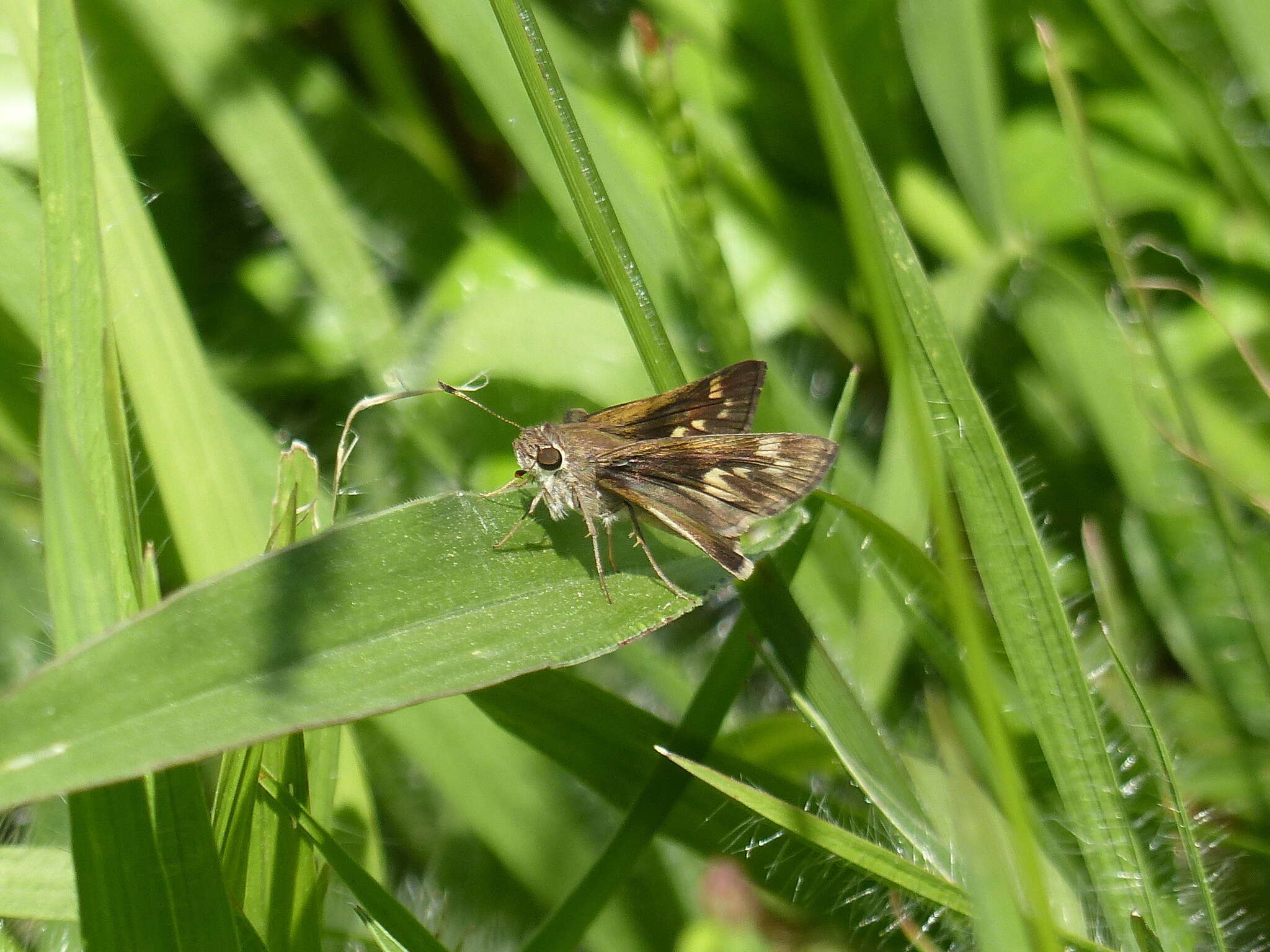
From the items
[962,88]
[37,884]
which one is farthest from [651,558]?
[962,88]

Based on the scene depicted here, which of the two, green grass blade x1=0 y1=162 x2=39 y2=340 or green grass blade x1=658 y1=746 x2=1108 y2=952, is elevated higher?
green grass blade x1=0 y1=162 x2=39 y2=340

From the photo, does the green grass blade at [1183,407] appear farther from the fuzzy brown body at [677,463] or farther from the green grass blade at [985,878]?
the green grass blade at [985,878]

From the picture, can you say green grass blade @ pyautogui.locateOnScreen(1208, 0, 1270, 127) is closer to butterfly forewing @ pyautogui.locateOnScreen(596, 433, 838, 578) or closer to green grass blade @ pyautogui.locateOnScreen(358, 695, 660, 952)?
butterfly forewing @ pyautogui.locateOnScreen(596, 433, 838, 578)

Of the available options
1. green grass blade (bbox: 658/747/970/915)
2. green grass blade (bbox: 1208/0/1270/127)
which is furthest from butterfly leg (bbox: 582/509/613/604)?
green grass blade (bbox: 1208/0/1270/127)

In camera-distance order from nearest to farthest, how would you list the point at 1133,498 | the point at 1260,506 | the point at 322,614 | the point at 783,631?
the point at 322,614
the point at 783,631
the point at 1260,506
the point at 1133,498

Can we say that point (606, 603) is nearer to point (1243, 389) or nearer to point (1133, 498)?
point (1133, 498)

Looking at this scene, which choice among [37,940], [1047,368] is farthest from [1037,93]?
[37,940]
